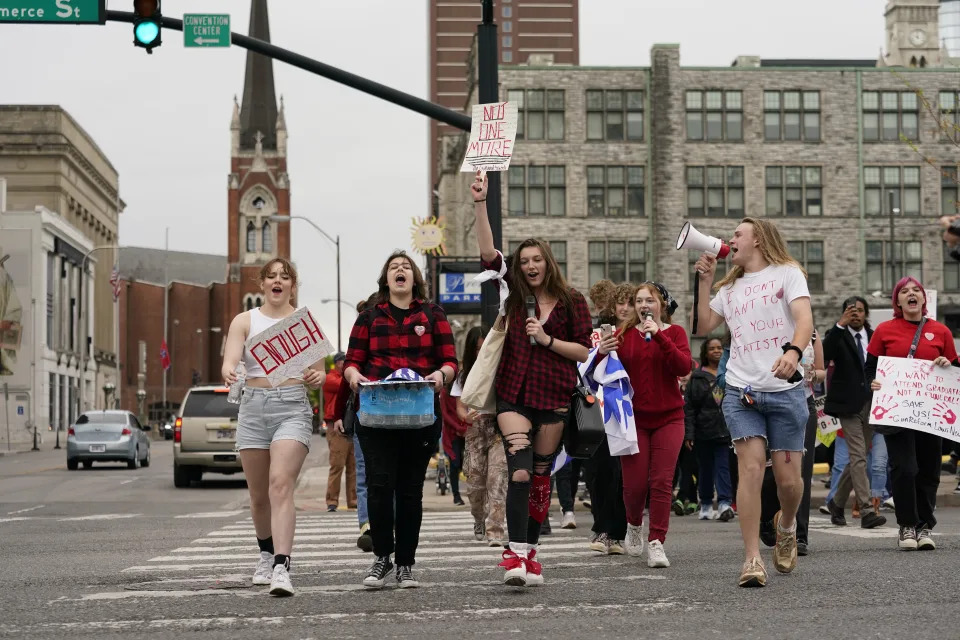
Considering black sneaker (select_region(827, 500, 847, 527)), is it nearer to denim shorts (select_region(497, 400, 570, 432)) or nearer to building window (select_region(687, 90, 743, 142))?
denim shorts (select_region(497, 400, 570, 432))

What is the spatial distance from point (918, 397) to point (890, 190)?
44.9 m

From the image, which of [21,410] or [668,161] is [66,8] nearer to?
[668,161]

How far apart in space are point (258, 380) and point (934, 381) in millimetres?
5414

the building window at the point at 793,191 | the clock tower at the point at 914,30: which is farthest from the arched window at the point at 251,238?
the building window at the point at 793,191

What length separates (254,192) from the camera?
12756 cm

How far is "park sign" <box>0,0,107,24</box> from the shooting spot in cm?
1517

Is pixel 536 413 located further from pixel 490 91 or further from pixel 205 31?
pixel 205 31

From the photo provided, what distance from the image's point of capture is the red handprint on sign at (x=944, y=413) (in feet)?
33.6

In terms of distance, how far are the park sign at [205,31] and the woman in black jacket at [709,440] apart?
21.3ft

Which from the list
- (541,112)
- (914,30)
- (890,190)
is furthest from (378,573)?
(914,30)

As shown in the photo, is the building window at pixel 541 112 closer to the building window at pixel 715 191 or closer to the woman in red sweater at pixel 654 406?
the building window at pixel 715 191

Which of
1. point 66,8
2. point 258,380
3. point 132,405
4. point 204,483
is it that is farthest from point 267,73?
point 258,380

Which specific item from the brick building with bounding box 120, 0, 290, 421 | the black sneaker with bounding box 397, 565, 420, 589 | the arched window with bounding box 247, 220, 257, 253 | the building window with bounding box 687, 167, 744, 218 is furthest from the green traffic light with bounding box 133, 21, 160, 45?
the arched window with bounding box 247, 220, 257, 253

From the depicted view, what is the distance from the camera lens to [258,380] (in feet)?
26.1
